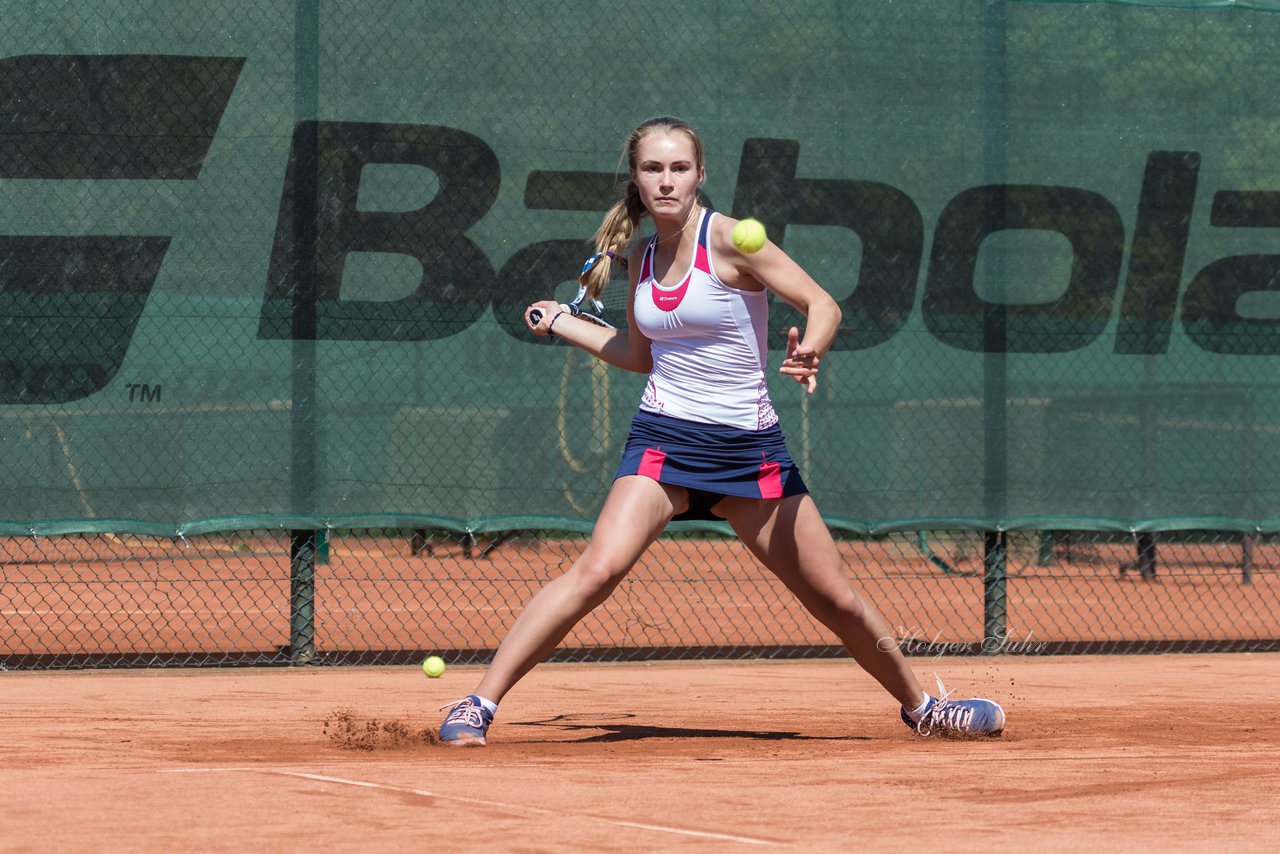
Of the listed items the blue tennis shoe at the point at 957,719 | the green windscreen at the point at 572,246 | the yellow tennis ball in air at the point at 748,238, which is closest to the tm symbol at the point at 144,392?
the green windscreen at the point at 572,246

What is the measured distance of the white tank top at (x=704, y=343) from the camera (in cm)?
448

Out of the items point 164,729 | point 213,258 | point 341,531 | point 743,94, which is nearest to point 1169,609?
point 743,94

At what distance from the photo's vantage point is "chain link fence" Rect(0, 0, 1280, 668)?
268 inches

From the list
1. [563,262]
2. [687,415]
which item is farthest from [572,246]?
[687,415]

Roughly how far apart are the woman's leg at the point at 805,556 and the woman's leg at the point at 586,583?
27 cm

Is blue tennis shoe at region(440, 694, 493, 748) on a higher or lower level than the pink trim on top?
lower

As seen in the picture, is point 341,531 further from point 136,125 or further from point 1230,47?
point 1230,47

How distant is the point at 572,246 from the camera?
732cm

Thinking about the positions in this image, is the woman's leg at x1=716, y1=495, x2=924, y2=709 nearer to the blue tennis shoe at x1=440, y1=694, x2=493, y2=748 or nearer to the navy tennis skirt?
the navy tennis skirt

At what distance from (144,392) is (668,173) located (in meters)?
3.18

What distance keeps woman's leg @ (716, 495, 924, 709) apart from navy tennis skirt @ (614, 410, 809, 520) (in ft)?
0.18

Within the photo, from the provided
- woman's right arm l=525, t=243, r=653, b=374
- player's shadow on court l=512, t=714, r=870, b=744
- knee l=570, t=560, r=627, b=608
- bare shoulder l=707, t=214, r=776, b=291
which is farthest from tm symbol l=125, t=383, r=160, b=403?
bare shoulder l=707, t=214, r=776, b=291

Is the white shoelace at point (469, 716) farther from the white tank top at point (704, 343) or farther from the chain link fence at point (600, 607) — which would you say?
the chain link fence at point (600, 607)

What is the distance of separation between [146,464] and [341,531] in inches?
35.1
